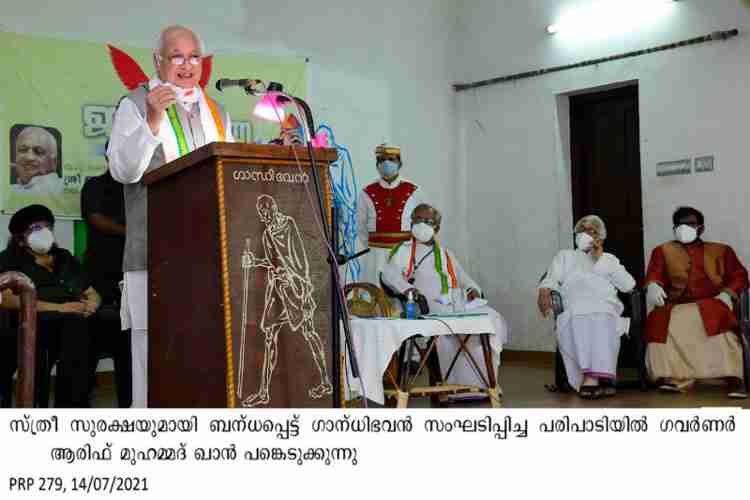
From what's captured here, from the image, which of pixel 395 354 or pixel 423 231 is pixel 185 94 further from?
pixel 423 231

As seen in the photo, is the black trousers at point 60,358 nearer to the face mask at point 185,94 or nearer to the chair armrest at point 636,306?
the face mask at point 185,94

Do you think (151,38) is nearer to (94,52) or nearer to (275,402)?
(94,52)

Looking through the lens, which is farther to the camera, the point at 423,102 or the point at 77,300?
the point at 423,102

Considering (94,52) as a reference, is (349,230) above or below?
below

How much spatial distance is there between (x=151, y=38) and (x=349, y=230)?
2232 millimetres

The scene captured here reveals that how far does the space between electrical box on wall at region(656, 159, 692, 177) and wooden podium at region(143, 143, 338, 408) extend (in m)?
6.01

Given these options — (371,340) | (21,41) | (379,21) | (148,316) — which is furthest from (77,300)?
(379,21)

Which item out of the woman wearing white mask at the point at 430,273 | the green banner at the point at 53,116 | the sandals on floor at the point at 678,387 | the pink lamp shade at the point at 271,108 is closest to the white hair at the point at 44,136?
the green banner at the point at 53,116

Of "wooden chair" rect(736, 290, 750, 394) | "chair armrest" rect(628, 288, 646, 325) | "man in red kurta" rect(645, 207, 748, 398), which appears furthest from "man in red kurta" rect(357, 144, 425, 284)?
"wooden chair" rect(736, 290, 750, 394)

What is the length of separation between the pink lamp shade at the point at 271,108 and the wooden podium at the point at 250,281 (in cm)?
28

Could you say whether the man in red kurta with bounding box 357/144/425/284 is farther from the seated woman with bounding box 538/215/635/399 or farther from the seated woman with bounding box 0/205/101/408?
the seated woman with bounding box 0/205/101/408

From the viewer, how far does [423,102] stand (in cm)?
979

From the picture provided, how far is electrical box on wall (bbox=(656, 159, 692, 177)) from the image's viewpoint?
8.07m

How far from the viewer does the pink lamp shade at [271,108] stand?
285 cm
